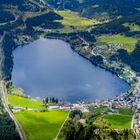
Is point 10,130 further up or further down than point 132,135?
further down

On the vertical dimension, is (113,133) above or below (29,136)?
above

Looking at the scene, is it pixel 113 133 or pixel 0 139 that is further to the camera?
pixel 0 139

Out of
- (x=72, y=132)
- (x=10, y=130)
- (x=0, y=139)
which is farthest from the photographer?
(x=10, y=130)

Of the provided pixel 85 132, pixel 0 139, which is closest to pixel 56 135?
→ pixel 0 139

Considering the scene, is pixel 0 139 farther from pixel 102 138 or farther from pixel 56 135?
pixel 102 138

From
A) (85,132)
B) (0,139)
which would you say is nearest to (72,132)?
(85,132)

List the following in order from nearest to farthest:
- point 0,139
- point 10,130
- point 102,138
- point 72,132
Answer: point 102,138
point 72,132
point 0,139
point 10,130

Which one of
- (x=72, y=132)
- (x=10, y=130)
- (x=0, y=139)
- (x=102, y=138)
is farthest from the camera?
(x=10, y=130)

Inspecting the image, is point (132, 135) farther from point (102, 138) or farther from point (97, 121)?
point (97, 121)

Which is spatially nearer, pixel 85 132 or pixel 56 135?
pixel 85 132
